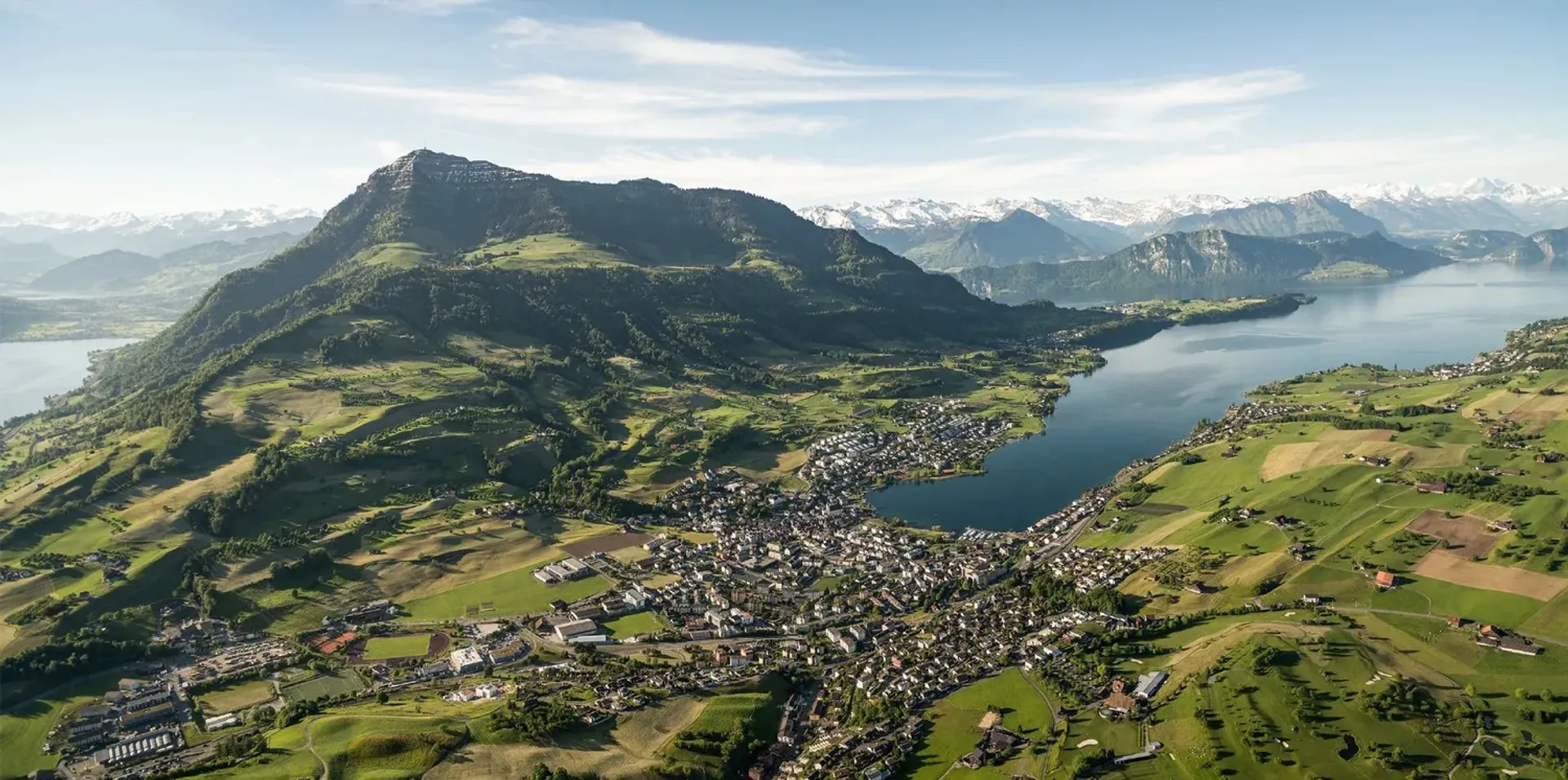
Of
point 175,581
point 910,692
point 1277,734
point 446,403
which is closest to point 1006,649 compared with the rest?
point 910,692

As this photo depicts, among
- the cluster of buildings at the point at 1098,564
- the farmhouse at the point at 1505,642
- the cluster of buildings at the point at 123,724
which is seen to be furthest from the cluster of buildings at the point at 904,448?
the cluster of buildings at the point at 123,724

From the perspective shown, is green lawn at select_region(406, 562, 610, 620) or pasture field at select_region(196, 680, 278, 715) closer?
pasture field at select_region(196, 680, 278, 715)

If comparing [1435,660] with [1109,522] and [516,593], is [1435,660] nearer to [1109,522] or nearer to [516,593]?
[1109,522]

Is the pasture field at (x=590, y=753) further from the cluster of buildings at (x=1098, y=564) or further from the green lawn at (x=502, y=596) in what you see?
the cluster of buildings at (x=1098, y=564)

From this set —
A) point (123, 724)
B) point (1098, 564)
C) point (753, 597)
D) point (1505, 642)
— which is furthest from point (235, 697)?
point (1505, 642)

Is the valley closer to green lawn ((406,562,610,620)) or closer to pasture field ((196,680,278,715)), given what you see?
pasture field ((196,680,278,715))

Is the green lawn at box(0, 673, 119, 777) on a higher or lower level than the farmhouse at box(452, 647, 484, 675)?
lower

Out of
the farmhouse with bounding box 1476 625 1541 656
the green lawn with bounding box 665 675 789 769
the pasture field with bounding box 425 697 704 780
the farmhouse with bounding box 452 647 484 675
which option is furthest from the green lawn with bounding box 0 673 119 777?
the farmhouse with bounding box 1476 625 1541 656
